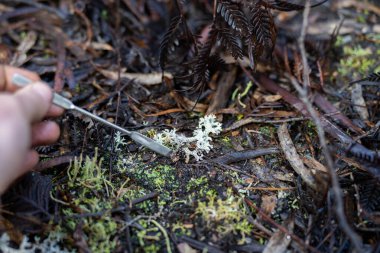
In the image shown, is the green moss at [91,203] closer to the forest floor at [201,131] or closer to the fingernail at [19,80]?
the forest floor at [201,131]

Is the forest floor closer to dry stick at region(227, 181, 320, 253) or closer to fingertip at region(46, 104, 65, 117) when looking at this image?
dry stick at region(227, 181, 320, 253)

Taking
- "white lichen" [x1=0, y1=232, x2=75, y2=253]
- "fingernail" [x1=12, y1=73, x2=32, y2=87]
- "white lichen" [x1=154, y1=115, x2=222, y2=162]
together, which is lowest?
"white lichen" [x1=0, y1=232, x2=75, y2=253]

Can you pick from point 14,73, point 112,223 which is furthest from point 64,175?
point 14,73

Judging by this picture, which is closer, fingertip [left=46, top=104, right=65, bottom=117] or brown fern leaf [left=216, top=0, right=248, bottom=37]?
fingertip [left=46, top=104, right=65, bottom=117]

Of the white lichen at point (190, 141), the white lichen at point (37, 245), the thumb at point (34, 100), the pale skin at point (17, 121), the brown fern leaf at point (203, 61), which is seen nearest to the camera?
the pale skin at point (17, 121)

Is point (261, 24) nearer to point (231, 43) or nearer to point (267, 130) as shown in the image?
point (231, 43)

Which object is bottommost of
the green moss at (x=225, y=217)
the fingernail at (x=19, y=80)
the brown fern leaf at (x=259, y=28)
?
the green moss at (x=225, y=217)

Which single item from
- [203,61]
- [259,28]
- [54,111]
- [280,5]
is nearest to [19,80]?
[54,111]

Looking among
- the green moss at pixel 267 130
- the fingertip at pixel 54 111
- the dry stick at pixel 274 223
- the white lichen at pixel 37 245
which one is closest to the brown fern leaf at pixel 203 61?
the green moss at pixel 267 130

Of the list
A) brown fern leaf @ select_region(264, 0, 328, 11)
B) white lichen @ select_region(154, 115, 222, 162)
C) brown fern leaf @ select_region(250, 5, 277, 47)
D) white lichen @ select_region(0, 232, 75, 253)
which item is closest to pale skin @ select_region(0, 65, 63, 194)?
white lichen @ select_region(0, 232, 75, 253)
